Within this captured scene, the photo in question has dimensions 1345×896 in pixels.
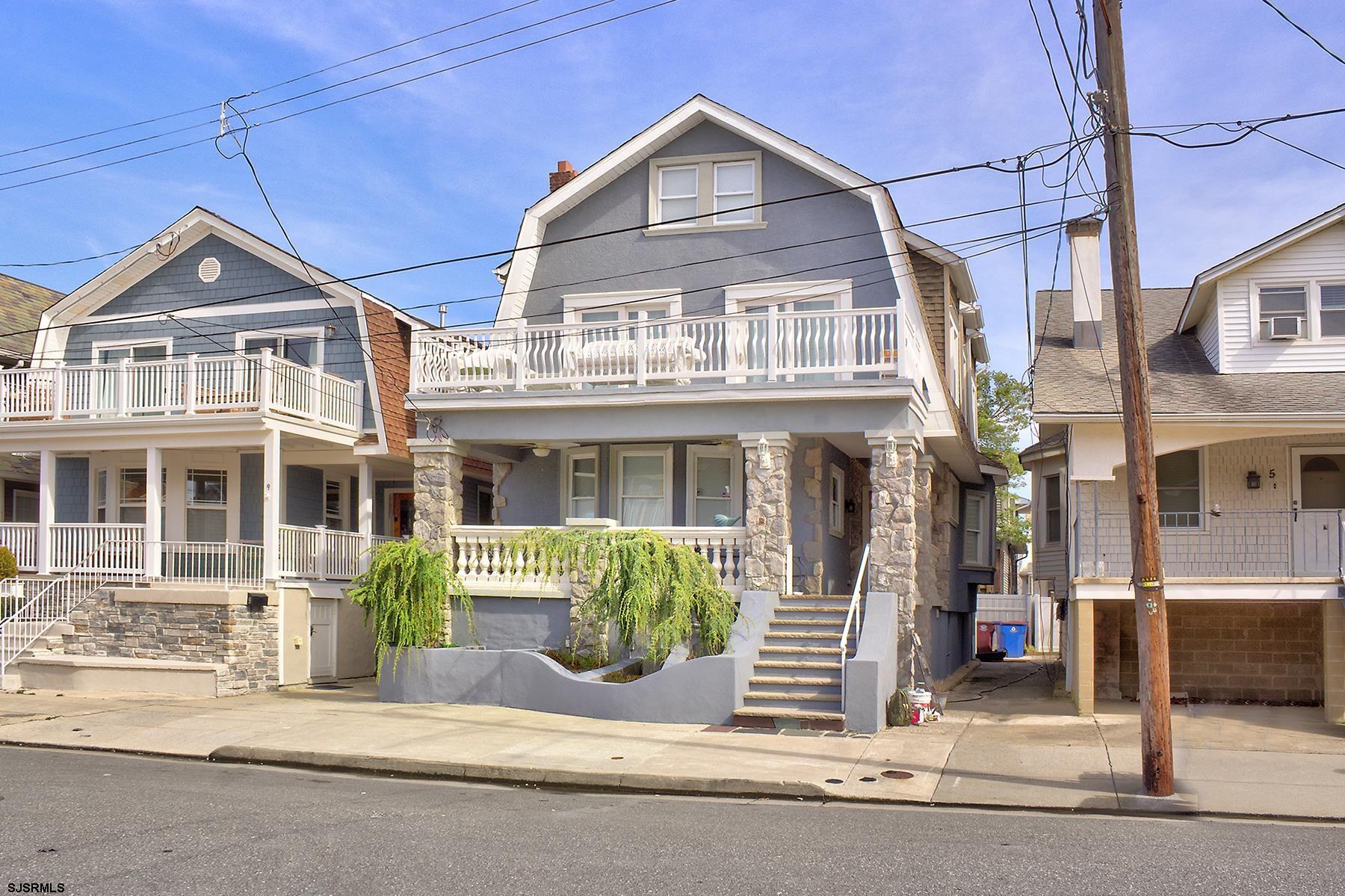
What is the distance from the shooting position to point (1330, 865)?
8.01 meters

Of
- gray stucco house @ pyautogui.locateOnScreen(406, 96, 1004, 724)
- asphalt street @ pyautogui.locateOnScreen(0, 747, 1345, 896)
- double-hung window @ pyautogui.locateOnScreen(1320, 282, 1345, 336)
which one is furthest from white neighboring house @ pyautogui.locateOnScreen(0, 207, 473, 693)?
double-hung window @ pyautogui.locateOnScreen(1320, 282, 1345, 336)

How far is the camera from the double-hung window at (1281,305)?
18094 millimetres

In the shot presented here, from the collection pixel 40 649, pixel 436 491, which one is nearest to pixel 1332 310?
pixel 436 491

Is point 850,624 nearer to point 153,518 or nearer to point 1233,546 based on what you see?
point 1233,546

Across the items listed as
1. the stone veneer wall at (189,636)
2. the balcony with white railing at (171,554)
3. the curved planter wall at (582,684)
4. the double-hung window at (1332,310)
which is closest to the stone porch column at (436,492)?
the balcony with white railing at (171,554)

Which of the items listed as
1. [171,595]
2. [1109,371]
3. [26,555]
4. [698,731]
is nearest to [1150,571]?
[698,731]

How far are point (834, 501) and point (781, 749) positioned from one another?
7594 millimetres

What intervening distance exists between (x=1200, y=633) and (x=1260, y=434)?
3385 mm

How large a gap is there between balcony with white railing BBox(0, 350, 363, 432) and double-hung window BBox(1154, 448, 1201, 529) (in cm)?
1362

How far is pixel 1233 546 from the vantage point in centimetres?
1709

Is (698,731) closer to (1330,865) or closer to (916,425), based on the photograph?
(916,425)

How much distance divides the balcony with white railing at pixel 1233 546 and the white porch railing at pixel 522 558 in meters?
4.82

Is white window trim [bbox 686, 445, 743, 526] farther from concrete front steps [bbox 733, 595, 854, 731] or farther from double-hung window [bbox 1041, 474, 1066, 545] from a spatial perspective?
double-hung window [bbox 1041, 474, 1066, 545]

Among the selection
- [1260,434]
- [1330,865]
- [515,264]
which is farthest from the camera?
[515,264]
